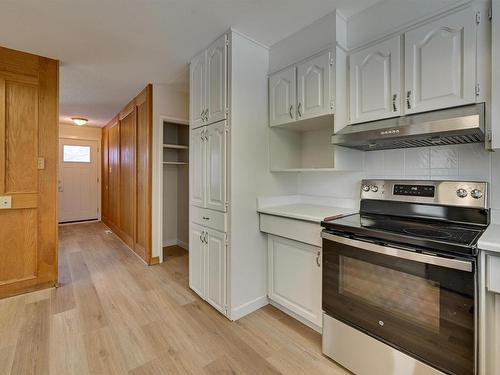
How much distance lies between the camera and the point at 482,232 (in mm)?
1284

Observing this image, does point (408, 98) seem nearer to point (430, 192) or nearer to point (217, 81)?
point (430, 192)

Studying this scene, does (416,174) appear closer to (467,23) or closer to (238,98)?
(467,23)

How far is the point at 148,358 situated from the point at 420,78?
2.46m

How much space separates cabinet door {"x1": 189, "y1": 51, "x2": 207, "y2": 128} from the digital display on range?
5.64 feet

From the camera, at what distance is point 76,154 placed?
19.4ft

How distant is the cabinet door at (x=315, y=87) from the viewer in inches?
70.7

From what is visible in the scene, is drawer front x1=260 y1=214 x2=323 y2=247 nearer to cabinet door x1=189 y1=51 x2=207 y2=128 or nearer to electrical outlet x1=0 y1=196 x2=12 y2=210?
cabinet door x1=189 y1=51 x2=207 y2=128

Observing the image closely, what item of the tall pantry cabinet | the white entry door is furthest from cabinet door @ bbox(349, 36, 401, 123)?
the white entry door

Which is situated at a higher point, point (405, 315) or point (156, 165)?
point (156, 165)

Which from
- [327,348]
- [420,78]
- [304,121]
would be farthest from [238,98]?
[327,348]

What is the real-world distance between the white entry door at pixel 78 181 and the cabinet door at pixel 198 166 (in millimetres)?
4889

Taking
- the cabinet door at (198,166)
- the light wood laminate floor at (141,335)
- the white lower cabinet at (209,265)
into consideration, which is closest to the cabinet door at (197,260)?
the white lower cabinet at (209,265)

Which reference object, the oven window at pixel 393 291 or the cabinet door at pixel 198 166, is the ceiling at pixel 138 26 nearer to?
the cabinet door at pixel 198 166

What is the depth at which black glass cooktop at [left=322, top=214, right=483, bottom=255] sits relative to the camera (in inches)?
44.6
